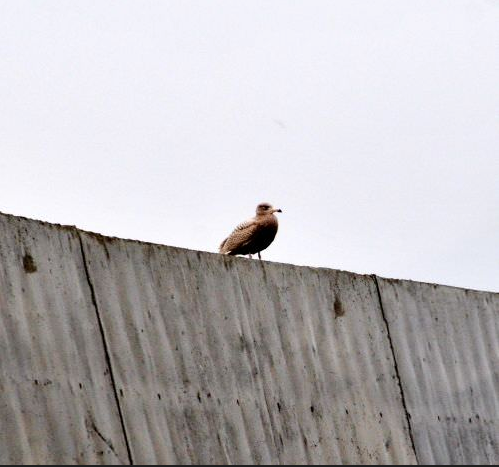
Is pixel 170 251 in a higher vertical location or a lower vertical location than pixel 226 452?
higher

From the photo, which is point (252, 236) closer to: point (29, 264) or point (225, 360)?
point (225, 360)

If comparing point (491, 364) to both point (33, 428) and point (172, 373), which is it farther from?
point (33, 428)

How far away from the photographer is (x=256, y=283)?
8.39 metres

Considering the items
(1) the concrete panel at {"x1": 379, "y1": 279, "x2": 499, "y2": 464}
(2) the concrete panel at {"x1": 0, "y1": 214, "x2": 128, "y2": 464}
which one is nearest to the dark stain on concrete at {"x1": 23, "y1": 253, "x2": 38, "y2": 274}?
(2) the concrete panel at {"x1": 0, "y1": 214, "x2": 128, "y2": 464}

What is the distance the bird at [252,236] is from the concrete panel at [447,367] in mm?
4319

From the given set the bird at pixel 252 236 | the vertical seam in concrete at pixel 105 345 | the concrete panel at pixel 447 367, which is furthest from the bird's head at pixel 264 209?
the vertical seam in concrete at pixel 105 345

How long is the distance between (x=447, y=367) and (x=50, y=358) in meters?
3.66

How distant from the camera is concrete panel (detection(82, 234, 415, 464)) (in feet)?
24.2

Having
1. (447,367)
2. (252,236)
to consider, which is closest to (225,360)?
(447,367)

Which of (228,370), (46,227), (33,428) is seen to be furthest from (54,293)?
(228,370)

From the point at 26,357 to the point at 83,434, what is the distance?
0.51m

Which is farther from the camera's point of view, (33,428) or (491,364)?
(491,364)

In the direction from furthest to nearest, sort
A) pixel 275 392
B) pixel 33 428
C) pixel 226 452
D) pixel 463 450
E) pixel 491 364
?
pixel 491 364, pixel 463 450, pixel 275 392, pixel 226 452, pixel 33 428

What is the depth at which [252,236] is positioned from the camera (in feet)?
46.1
